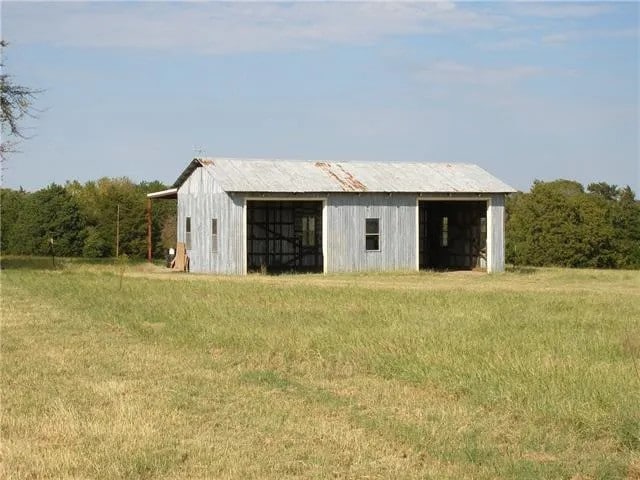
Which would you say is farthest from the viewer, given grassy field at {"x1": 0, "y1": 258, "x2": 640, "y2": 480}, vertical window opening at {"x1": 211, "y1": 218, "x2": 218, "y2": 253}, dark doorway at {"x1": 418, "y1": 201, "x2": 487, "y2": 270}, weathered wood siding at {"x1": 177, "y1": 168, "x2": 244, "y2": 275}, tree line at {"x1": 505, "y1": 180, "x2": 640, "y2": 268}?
tree line at {"x1": 505, "y1": 180, "x2": 640, "y2": 268}

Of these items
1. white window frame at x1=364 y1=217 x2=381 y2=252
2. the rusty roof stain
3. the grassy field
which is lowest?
the grassy field

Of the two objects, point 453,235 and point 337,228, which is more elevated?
point 337,228

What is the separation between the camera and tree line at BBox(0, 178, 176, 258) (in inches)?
2162

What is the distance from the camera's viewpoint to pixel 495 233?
1377 inches

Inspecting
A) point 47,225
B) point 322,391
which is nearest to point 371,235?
point 322,391

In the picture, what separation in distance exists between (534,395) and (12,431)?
478cm

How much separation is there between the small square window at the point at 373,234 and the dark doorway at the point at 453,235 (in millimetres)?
5032

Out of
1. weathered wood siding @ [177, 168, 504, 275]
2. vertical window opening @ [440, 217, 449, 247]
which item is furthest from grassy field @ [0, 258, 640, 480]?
vertical window opening @ [440, 217, 449, 247]

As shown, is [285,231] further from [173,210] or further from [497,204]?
[173,210]

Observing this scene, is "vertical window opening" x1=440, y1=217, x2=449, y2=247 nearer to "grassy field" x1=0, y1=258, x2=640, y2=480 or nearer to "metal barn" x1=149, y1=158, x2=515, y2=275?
"metal barn" x1=149, y1=158, x2=515, y2=275

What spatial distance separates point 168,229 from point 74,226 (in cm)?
616

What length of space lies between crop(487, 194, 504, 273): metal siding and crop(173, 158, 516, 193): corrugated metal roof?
1.98ft

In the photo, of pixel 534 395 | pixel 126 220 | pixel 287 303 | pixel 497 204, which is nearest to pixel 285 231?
pixel 497 204

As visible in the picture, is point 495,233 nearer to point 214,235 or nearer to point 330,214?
point 330,214
